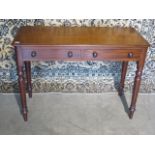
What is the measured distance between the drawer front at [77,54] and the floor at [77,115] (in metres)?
0.60

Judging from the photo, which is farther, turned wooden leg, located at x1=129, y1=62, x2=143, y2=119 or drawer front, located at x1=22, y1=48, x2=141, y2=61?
turned wooden leg, located at x1=129, y1=62, x2=143, y2=119

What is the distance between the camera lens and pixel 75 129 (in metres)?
1.94

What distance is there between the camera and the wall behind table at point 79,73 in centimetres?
216

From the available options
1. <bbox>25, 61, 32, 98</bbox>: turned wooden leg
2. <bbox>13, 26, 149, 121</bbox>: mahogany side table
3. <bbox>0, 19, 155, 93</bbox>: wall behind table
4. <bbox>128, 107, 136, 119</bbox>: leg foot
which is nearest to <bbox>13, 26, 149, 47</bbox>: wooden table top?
<bbox>13, 26, 149, 121</bbox>: mahogany side table

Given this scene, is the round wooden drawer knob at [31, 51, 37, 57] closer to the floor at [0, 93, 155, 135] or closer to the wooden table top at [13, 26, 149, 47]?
the wooden table top at [13, 26, 149, 47]

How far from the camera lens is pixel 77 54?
1.71 metres

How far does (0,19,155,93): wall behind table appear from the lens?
2.16 m

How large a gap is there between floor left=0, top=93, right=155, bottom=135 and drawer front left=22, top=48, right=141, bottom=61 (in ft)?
1.97

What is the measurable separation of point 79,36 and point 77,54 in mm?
185

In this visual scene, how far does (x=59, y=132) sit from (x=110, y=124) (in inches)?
17.5

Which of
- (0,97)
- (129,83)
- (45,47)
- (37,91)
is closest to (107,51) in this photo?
(45,47)

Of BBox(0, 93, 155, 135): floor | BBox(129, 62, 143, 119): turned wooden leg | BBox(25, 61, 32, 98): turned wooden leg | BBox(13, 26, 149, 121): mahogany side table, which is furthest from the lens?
BBox(25, 61, 32, 98): turned wooden leg

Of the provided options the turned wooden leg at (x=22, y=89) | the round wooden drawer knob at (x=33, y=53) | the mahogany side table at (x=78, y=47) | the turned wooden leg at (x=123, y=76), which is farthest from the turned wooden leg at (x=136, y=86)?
the turned wooden leg at (x=22, y=89)
